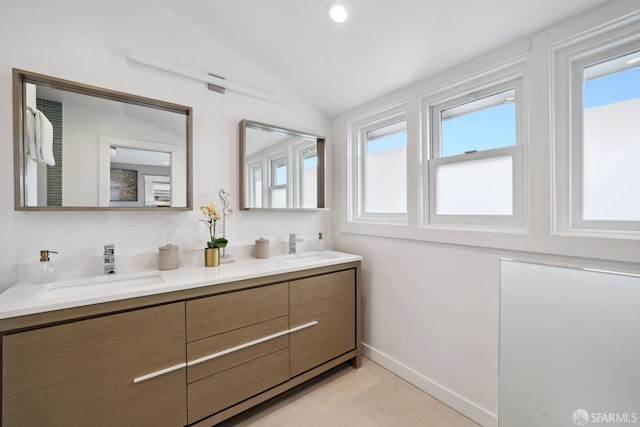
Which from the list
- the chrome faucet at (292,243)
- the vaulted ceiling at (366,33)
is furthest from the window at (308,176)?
the vaulted ceiling at (366,33)

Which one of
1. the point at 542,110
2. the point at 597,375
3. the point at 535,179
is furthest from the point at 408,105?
the point at 597,375

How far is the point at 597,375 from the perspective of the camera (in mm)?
831

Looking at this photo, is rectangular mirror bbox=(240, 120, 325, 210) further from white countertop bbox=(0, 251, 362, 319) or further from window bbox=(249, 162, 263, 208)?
white countertop bbox=(0, 251, 362, 319)

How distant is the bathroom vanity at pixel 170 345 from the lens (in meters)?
1.01

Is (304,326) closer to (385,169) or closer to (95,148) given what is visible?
(385,169)

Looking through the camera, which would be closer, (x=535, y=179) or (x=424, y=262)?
(x=535, y=179)

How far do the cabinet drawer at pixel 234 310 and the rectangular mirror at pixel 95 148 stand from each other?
26.7 inches

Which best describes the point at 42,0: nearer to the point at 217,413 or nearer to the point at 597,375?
the point at 217,413

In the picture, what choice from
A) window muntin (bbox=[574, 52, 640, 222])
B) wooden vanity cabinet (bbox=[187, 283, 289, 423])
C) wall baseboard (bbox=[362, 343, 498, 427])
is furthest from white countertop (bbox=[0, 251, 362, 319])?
window muntin (bbox=[574, 52, 640, 222])

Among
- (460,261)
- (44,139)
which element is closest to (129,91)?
(44,139)

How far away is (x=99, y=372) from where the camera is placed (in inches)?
43.8

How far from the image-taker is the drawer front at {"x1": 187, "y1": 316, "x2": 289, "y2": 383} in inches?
52.7

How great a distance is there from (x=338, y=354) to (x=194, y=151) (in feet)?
5.76

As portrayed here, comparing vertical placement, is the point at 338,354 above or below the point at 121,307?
below
